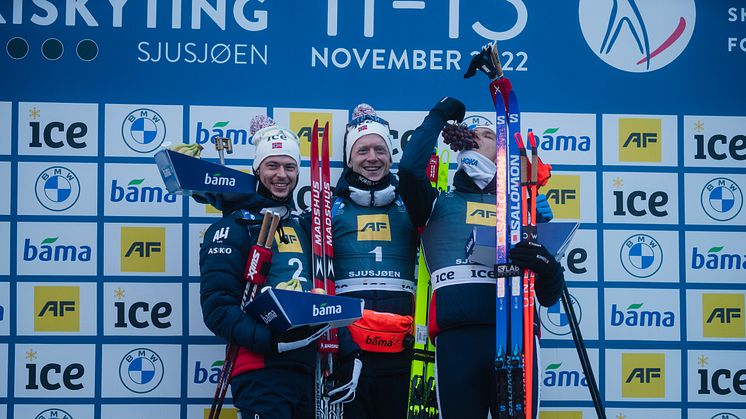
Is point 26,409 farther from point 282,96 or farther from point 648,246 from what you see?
point 648,246

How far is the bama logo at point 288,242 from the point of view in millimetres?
4537

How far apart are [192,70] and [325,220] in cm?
135

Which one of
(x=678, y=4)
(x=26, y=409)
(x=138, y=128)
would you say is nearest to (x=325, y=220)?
(x=138, y=128)

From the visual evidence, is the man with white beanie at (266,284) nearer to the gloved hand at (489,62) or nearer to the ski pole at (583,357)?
the gloved hand at (489,62)

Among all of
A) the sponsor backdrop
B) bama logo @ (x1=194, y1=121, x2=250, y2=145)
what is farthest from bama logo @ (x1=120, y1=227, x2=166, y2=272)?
bama logo @ (x1=194, y1=121, x2=250, y2=145)

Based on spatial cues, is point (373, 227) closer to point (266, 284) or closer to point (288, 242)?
point (288, 242)

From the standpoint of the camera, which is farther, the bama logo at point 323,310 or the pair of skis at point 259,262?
the pair of skis at point 259,262

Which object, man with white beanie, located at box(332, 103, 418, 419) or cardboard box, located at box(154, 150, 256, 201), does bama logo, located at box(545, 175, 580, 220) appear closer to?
man with white beanie, located at box(332, 103, 418, 419)

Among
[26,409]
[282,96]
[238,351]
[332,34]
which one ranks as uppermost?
[332,34]

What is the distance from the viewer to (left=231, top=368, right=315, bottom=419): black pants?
4.25 m

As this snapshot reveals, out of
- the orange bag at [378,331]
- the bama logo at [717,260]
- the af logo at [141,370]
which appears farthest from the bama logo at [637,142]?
the af logo at [141,370]

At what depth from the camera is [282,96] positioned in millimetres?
5371

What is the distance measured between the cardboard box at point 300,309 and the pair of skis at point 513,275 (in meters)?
0.66

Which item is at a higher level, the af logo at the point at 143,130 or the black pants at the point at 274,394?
the af logo at the point at 143,130
